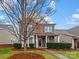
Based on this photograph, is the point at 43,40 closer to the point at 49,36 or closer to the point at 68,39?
the point at 49,36

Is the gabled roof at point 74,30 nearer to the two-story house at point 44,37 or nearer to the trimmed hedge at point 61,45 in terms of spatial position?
the two-story house at point 44,37

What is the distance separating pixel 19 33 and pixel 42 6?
4.53 metres

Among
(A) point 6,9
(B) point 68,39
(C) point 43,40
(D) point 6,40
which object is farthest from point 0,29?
(A) point 6,9

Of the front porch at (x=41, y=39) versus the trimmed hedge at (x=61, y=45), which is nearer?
the trimmed hedge at (x=61, y=45)

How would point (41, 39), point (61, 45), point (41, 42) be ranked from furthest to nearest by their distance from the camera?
point (41, 39) < point (41, 42) < point (61, 45)

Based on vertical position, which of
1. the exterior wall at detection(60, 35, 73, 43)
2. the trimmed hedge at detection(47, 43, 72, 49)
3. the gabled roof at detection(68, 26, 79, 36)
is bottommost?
the trimmed hedge at detection(47, 43, 72, 49)

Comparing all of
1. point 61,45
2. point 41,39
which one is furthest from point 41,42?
point 61,45

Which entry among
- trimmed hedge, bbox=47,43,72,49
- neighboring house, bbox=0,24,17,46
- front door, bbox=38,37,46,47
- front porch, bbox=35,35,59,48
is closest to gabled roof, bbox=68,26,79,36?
front porch, bbox=35,35,59,48

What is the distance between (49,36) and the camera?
216 ft

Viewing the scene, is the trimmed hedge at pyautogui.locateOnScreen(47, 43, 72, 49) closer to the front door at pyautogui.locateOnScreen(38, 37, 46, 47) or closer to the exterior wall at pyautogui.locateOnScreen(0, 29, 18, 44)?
the front door at pyautogui.locateOnScreen(38, 37, 46, 47)

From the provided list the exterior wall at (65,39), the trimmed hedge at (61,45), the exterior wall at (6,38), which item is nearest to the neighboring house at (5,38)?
the exterior wall at (6,38)

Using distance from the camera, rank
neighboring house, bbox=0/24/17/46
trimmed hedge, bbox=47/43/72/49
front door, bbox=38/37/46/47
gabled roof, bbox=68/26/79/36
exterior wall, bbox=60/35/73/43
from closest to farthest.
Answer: trimmed hedge, bbox=47/43/72/49 < front door, bbox=38/37/46/47 < exterior wall, bbox=60/35/73/43 < neighboring house, bbox=0/24/17/46 < gabled roof, bbox=68/26/79/36

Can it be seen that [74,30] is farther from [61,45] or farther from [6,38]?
[61,45]

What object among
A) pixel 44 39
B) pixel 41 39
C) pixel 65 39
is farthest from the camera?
pixel 65 39
